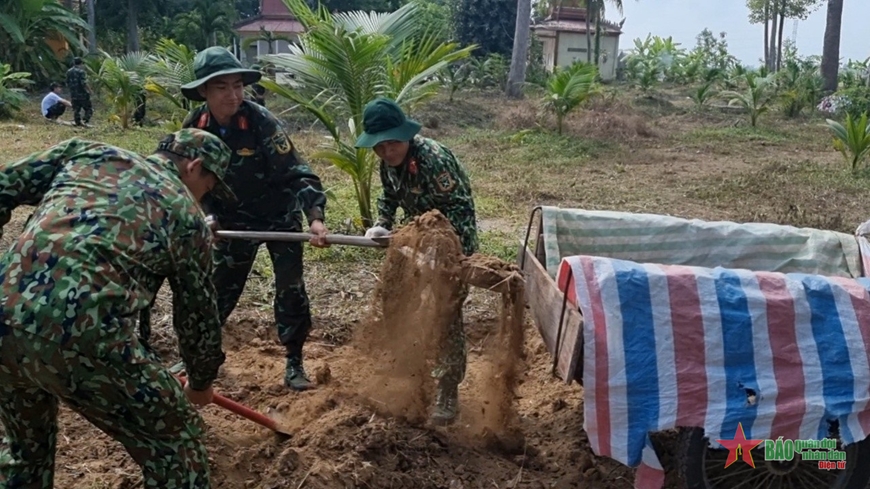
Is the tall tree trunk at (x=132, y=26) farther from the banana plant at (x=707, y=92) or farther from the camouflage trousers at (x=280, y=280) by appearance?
the camouflage trousers at (x=280, y=280)

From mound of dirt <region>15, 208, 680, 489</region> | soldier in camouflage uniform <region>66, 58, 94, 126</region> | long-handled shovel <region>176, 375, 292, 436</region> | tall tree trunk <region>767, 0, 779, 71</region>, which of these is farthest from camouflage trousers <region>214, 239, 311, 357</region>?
tall tree trunk <region>767, 0, 779, 71</region>

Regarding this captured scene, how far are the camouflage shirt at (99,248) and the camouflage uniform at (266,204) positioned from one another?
1426 millimetres

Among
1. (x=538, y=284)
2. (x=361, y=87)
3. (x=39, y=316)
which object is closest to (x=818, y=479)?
(x=538, y=284)

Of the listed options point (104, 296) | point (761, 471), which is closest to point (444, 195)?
point (761, 471)

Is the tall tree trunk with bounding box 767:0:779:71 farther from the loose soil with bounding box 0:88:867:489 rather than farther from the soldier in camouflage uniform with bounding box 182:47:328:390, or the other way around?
the soldier in camouflage uniform with bounding box 182:47:328:390

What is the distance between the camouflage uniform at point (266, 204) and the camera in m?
3.84

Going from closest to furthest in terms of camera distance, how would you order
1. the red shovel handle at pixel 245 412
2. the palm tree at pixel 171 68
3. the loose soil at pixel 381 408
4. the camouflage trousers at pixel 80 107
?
the red shovel handle at pixel 245 412, the loose soil at pixel 381 408, the palm tree at pixel 171 68, the camouflage trousers at pixel 80 107

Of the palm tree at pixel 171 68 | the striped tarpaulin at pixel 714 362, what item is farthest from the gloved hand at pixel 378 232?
the palm tree at pixel 171 68

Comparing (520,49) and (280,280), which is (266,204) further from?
(520,49)

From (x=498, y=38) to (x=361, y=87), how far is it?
21127mm

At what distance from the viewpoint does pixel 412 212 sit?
390 cm

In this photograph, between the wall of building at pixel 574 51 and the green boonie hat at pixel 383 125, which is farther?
the wall of building at pixel 574 51

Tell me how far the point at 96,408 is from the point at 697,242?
326cm

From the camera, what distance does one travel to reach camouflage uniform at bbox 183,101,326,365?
3.84 metres
